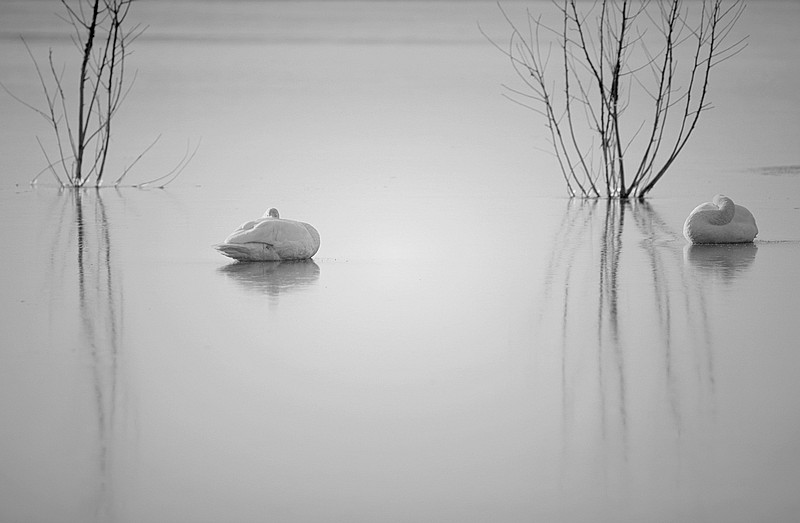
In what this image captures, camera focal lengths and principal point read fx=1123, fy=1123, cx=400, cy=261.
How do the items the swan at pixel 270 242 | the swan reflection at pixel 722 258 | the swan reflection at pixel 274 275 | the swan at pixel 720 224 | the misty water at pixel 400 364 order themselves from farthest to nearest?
1. the swan at pixel 720 224
2. the swan at pixel 270 242
3. the swan reflection at pixel 722 258
4. the swan reflection at pixel 274 275
5. the misty water at pixel 400 364

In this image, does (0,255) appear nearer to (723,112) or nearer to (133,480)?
(133,480)

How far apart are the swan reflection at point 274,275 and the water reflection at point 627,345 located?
0.67 meters

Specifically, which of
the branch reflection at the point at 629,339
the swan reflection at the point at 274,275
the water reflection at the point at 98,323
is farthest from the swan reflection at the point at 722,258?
the water reflection at the point at 98,323

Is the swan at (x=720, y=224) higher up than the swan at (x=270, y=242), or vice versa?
the swan at (x=720, y=224)

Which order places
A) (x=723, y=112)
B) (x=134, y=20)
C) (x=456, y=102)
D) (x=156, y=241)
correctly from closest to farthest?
(x=156, y=241) → (x=723, y=112) → (x=456, y=102) → (x=134, y=20)

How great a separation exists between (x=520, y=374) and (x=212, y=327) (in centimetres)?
74

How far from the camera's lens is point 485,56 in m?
14.0

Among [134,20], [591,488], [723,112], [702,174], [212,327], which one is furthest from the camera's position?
[134,20]

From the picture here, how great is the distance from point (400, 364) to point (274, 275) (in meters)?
1.15

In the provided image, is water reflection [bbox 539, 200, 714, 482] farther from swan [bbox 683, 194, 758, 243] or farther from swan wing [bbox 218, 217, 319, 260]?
swan wing [bbox 218, 217, 319, 260]

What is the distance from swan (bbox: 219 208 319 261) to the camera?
3352 millimetres

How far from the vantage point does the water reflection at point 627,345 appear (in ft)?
5.57

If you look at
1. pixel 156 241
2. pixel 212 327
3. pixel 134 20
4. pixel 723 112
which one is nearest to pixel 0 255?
pixel 156 241

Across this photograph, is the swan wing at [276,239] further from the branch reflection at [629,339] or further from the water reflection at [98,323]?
the branch reflection at [629,339]
